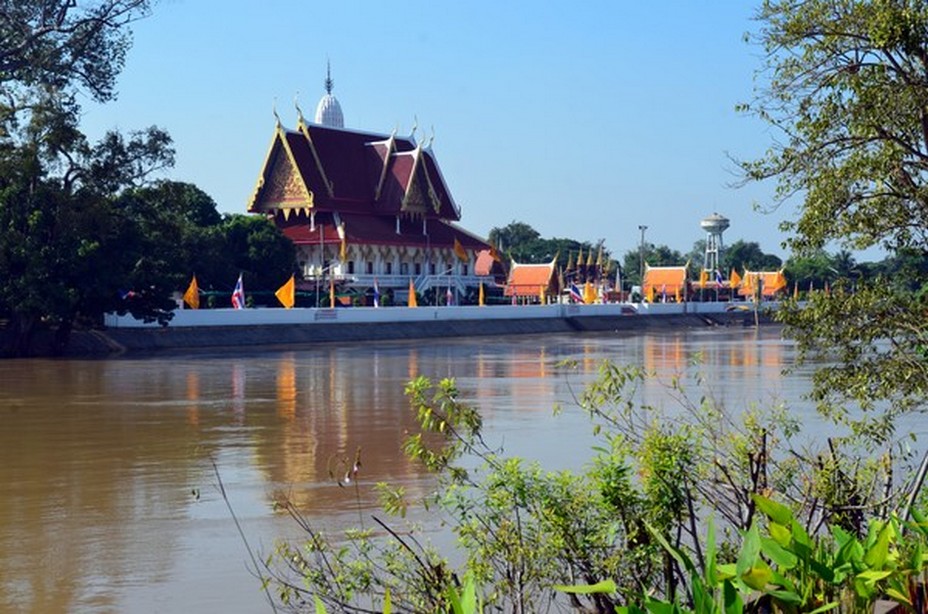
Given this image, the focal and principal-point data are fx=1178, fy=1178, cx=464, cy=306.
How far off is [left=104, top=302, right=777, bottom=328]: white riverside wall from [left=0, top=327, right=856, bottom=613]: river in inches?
222

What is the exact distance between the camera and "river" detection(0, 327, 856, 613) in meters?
6.92

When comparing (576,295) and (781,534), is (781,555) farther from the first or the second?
(576,295)

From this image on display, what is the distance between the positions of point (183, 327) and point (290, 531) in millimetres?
26817

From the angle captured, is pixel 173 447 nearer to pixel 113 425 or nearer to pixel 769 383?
pixel 113 425

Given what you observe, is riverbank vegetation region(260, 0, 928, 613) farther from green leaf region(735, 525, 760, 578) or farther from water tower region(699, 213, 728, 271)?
water tower region(699, 213, 728, 271)

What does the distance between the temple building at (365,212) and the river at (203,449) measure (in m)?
22.7

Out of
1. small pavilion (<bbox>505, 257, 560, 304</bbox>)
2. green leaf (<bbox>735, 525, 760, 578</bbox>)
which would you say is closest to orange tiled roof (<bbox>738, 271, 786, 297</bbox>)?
small pavilion (<bbox>505, 257, 560, 304</bbox>)

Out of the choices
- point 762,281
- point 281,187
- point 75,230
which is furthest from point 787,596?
point 762,281

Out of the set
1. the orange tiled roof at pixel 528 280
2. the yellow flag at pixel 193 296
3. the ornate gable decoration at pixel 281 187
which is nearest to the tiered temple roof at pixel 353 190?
the ornate gable decoration at pixel 281 187

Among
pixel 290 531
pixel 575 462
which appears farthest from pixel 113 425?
pixel 290 531

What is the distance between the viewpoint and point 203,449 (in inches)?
488

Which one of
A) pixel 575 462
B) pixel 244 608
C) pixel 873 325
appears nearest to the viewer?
pixel 244 608

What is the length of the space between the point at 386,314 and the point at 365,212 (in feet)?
43.5

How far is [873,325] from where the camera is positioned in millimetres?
6996
